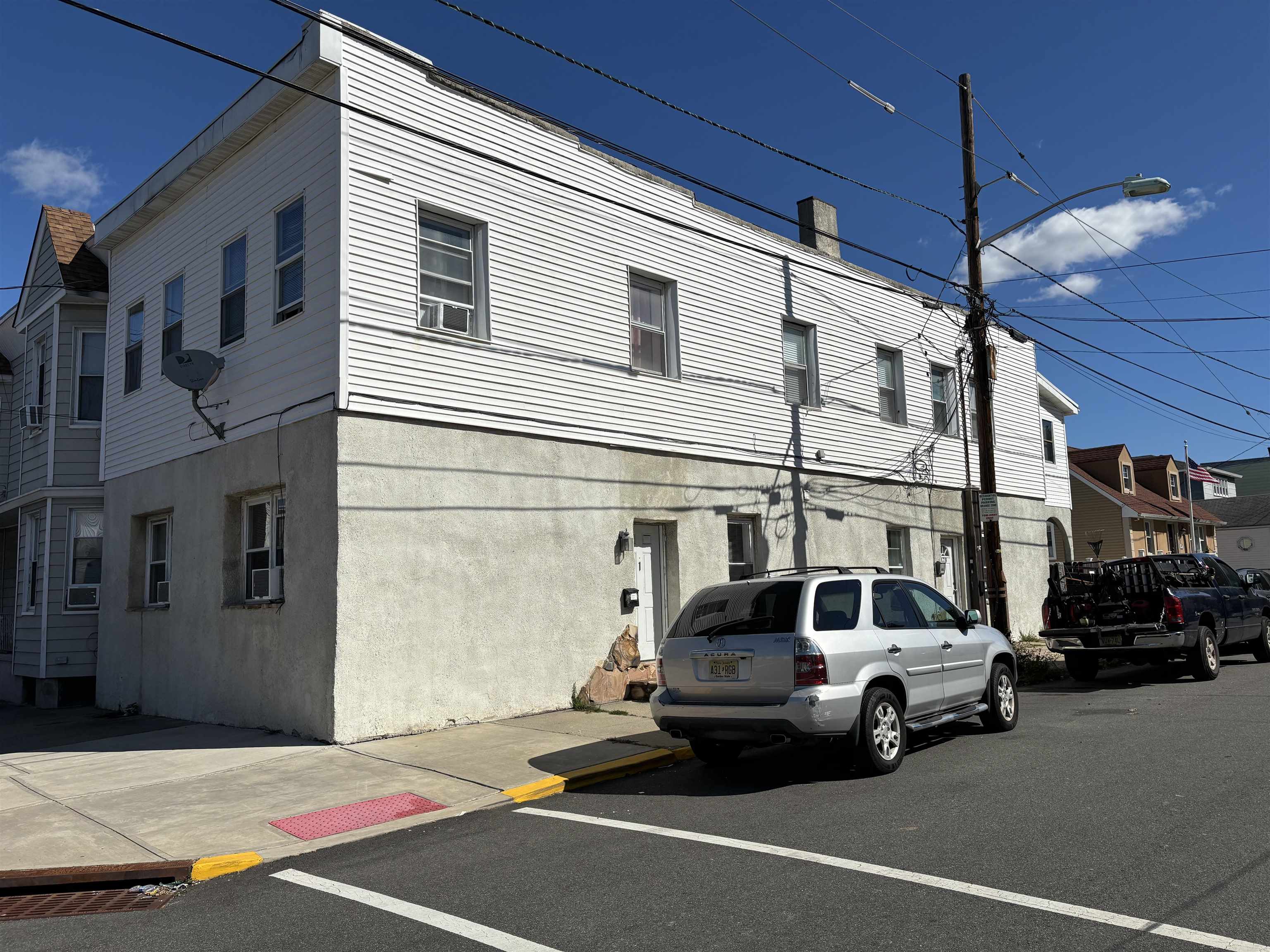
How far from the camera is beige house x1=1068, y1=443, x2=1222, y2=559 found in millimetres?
37000

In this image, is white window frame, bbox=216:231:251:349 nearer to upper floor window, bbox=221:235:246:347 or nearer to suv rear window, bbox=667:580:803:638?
upper floor window, bbox=221:235:246:347

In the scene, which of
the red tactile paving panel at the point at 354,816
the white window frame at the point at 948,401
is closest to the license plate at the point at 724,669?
the red tactile paving panel at the point at 354,816

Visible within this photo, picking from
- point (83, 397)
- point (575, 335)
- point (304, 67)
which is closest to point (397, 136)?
point (304, 67)

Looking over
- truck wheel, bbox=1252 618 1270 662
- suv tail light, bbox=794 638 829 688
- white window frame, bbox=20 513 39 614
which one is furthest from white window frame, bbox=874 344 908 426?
white window frame, bbox=20 513 39 614

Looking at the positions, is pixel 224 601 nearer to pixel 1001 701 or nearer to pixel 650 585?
pixel 650 585

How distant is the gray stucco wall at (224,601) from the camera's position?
1020 cm

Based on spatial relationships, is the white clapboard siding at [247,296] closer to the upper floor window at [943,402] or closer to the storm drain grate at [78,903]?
the storm drain grate at [78,903]

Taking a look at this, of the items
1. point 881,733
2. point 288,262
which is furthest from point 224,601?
point 881,733

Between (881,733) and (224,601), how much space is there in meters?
8.12

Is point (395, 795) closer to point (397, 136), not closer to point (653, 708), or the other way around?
point (653, 708)

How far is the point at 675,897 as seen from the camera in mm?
5035

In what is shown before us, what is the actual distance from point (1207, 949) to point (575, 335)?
1013 cm

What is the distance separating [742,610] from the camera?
809 cm

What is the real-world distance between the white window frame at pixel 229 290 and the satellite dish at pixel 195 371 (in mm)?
359
